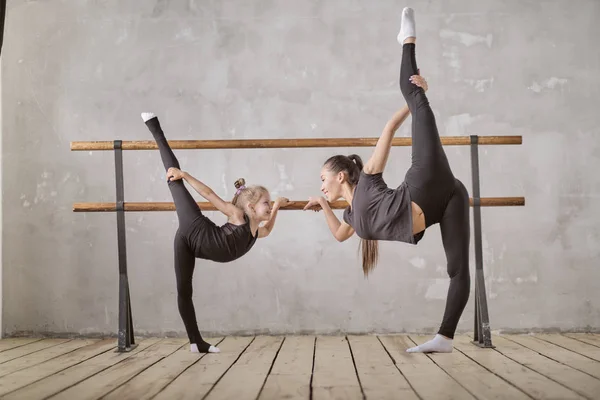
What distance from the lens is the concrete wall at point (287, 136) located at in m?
4.39

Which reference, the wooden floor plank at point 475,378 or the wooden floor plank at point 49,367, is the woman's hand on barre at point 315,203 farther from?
the wooden floor plank at point 49,367

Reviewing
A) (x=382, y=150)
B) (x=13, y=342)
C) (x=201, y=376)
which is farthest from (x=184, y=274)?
(x=13, y=342)

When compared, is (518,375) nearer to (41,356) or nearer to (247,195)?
(247,195)

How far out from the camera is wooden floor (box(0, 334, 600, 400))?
229cm

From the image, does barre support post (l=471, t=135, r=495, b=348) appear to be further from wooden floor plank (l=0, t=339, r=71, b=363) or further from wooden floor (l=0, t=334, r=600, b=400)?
wooden floor plank (l=0, t=339, r=71, b=363)

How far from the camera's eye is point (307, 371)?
277 centimetres

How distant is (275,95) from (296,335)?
1725mm

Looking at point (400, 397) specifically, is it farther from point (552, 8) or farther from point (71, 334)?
point (552, 8)

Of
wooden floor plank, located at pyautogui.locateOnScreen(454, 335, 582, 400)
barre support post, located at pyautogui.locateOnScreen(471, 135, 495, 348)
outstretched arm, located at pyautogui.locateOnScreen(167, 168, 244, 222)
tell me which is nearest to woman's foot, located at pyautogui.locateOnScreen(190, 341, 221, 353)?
outstretched arm, located at pyautogui.locateOnScreen(167, 168, 244, 222)

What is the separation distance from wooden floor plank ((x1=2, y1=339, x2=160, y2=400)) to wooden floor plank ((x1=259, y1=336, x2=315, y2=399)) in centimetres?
81

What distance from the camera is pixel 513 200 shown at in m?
3.39

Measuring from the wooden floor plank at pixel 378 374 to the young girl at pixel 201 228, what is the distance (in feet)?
2.73

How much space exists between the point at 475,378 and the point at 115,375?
60.3 inches

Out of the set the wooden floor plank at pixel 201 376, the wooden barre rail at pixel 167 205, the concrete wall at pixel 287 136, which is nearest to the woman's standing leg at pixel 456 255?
the wooden barre rail at pixel 167 205
